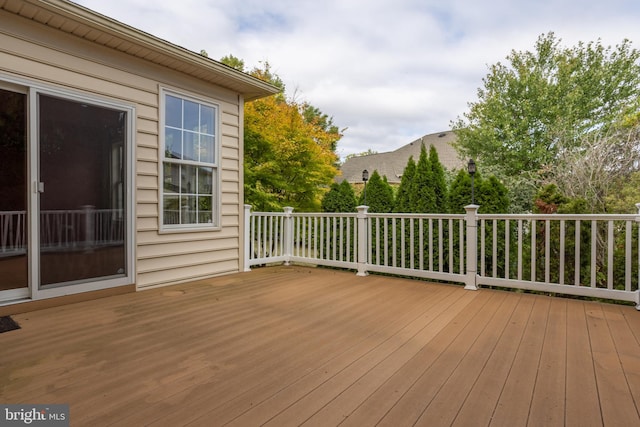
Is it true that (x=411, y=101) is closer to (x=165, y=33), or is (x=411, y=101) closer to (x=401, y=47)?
(x=401, y=47)

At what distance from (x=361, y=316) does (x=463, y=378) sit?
3.86ft

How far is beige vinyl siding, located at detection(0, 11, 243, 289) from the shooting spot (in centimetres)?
304

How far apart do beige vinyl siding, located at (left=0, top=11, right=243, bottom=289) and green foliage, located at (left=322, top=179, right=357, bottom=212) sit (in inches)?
75.4

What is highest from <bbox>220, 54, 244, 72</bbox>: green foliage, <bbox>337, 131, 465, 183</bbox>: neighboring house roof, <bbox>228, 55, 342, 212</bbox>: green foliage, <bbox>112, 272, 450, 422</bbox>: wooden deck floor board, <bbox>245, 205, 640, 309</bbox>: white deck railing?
<bbox>220, 54, 244, 72</bbox>: green foliage

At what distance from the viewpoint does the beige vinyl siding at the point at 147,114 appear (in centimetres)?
304

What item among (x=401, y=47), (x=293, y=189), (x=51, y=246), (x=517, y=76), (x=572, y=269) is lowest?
(x=572, y=269)

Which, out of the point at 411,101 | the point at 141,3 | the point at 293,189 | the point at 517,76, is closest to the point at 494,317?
the point at 293,189

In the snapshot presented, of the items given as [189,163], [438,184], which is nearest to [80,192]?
[189,163]

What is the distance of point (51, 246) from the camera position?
10.4 ft

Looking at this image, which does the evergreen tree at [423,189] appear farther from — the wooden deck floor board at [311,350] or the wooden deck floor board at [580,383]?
the wooden deck floor board at [580,383]

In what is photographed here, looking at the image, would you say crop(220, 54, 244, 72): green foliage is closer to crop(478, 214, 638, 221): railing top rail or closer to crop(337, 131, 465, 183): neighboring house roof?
crop(337, 131, 465, 183): neighboring house roof

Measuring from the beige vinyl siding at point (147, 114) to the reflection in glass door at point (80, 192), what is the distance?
0.19 meters

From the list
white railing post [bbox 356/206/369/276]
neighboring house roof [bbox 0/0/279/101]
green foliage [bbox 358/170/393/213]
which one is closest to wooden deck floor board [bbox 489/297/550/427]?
white railing post [bbox 356/206/369/276]

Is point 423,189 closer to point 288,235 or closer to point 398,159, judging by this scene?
point 288,235
